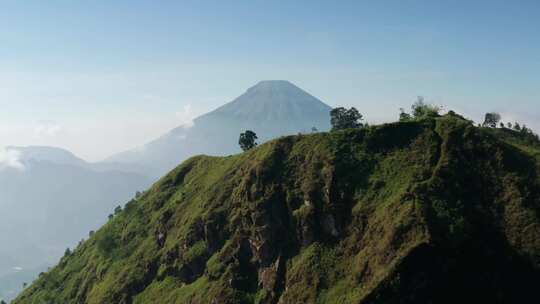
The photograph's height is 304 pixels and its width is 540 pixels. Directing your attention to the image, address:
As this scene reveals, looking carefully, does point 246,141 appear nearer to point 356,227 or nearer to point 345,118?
point 345,118

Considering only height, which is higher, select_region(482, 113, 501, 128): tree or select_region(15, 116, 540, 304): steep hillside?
select_region(482, 113, 501, 128): tree

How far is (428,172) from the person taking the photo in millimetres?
70750

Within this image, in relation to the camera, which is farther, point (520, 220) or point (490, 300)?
point (520, 220)

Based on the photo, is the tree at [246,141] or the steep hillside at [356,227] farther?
the tree at [246,141]

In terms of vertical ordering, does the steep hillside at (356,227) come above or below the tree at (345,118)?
below

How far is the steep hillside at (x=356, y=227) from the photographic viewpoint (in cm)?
5922

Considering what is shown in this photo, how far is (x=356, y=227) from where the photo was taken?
69.2 metres

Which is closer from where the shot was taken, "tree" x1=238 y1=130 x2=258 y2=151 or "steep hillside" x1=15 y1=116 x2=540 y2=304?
"steep hillside" x1=15 y1=116 x2=540 y2=304

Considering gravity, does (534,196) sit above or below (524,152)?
below

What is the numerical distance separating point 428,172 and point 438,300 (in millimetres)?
20246

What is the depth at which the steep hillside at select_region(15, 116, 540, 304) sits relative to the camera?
59.2 m

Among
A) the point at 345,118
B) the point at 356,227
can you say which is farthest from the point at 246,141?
the point at 356,227

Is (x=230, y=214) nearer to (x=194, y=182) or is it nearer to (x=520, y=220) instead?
(x=194, y=182)

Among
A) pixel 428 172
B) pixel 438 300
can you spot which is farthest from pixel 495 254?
pixel 428 172
